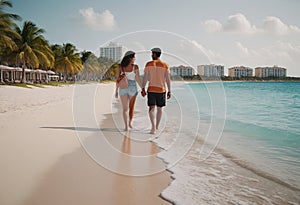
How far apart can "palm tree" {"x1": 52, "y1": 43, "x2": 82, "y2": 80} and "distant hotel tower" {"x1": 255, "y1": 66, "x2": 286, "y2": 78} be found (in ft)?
220

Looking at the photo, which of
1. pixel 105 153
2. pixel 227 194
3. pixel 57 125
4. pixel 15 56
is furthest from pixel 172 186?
pixel 15 56

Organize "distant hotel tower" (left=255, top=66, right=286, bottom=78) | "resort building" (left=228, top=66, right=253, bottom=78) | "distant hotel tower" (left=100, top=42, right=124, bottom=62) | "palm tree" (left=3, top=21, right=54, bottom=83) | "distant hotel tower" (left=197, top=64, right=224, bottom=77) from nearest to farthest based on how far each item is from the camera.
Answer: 1. "distant hotel tower" (left=100, top=42, right=124, bottom=62)
2. "distant hotel tower" (left=197, top=64, right=224, bottom=77)
3. "palm tree" (left=3, top=21, right=54, bottom=83)
4. "resort building" (left=228, top=66, right=253, bottom=78)
5. "distant hotel tower" (left=255, top=66, right=286, bottom=78)

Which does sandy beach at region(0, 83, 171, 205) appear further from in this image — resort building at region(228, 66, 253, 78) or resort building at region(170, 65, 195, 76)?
resort building at region(228, 66, 253, 78)

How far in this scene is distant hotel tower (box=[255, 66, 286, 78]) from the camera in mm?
93562

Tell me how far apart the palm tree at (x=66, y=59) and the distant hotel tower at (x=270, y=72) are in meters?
66.9

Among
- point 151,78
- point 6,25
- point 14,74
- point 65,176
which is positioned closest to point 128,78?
point 151,78

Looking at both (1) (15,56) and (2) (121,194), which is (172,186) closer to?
(2) (121,194)

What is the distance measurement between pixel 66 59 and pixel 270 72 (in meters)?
74.0

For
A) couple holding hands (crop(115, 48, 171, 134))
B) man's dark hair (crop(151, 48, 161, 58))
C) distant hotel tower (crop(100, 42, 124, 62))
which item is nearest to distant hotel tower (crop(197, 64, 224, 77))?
couple holding hands (crop(115, 48, 171, 134))

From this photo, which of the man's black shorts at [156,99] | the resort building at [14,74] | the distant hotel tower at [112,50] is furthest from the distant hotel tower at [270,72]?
the distant hotel tower at [112,50]

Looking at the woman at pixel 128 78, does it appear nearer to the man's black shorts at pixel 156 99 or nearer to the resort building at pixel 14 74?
the man's black shorts at pixel 156 99

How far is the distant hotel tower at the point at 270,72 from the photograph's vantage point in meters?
93.6

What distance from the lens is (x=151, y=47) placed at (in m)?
5.04

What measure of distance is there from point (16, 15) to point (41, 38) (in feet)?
26.4
